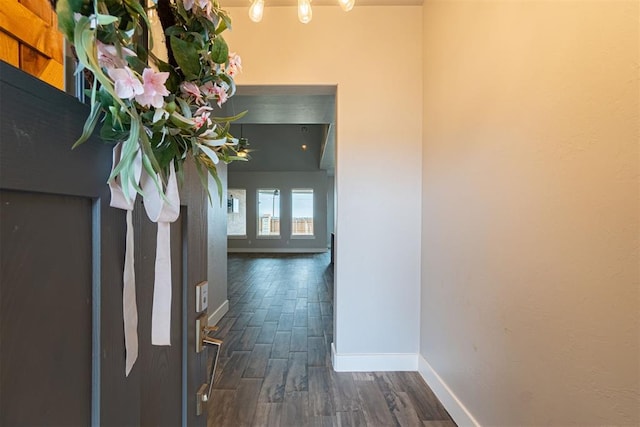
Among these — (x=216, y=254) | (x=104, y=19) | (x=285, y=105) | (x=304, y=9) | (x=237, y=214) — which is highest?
(x=285, y=105)

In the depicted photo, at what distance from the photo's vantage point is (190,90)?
66cm

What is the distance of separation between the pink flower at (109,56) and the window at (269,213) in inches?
442

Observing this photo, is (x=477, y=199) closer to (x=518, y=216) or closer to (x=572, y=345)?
(x=518, y=216)

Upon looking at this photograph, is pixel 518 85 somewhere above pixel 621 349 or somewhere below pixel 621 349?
above

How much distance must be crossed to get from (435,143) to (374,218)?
73cm

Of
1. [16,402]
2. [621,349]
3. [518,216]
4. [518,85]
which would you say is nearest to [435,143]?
[518,85]

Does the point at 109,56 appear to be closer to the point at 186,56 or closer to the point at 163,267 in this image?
the point at 186,56

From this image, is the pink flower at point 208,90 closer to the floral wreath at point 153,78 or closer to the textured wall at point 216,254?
the floral wreath at point 153,78

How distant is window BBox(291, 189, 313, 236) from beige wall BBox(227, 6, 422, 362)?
9.16 meters

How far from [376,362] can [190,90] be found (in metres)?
2.52

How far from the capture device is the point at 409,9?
2510 millimetres

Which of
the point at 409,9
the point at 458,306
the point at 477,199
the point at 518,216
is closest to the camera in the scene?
the point at 518,216

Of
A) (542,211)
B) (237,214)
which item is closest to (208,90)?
(542,211)

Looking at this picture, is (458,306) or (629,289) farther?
(458,306)
